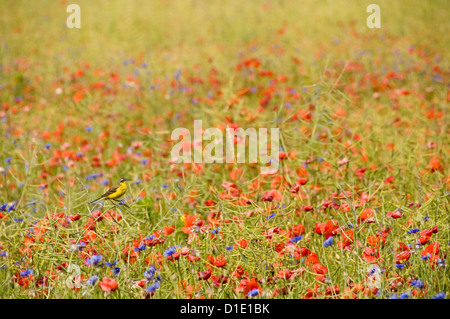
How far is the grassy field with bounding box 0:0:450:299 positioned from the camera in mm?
1796

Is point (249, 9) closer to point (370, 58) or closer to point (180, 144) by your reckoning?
Answer: point (370, 58)

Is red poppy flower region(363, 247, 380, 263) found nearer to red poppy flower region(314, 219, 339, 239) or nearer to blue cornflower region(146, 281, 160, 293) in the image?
red poppy flower region(314, 219, 339, 239)

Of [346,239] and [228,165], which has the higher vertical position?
[228,165]

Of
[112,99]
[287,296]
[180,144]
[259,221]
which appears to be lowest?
[287,296]

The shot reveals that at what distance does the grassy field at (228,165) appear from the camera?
1.80m

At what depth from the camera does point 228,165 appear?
10.3 ft

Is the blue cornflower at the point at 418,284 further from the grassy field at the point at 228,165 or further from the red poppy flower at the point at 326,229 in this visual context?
the red poppy flower at the point at 326,229

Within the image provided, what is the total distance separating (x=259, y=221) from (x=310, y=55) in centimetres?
440

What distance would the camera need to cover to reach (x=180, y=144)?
3340 mm

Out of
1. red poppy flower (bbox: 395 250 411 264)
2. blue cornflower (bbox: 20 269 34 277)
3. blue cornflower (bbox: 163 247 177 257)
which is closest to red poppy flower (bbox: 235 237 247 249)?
blue cornflower (bbox: 163 247 177 257)

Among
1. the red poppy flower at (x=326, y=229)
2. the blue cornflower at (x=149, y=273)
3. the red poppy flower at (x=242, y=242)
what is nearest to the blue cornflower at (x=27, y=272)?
the blue cornflower at (x=149, y=273)

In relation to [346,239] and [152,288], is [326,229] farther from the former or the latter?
[152,288]

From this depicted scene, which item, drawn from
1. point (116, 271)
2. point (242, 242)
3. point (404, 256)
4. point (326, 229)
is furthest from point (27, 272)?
point (404, 256)
